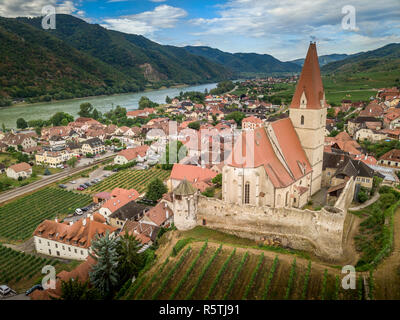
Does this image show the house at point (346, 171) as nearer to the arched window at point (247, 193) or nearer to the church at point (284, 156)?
the church at point (284, 156)

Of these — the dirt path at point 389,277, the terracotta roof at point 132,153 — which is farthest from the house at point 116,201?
the dirt path at point 389,277

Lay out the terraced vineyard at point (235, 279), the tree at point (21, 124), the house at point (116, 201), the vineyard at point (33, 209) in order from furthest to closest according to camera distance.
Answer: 1. the tree at point (21, 124)
2. the house at point (116, 201)
3. the vineyard at point (33, 209)
4. the terraced vineyard at point (235, 279)

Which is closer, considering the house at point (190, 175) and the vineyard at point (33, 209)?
the vineyard at point (33, 209)

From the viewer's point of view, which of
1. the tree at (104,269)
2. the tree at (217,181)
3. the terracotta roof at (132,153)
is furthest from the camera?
the terracotta roof at (132,153)

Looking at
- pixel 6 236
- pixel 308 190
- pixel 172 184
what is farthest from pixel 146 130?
pixel 308 190

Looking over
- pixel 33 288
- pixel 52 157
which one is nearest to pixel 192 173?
pixel 33 288

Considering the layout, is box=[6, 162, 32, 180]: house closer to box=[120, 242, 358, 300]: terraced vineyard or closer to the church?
the church
